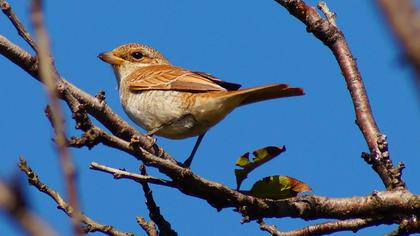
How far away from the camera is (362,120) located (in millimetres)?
4523

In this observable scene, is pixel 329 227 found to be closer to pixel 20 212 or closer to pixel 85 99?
pixel 85 99

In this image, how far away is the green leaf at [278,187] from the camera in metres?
3.89

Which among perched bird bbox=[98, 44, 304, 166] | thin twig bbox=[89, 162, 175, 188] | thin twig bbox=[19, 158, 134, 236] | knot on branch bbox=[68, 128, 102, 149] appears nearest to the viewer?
knot on branch bbox=[68, 128, 102, 149]

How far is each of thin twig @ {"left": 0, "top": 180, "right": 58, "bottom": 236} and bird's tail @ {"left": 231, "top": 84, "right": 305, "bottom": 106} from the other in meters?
4.12

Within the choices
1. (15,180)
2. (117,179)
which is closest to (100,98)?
(117,179)

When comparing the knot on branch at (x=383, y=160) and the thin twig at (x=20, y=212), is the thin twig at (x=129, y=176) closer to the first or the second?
the knot on branch at (x=383, y=160)

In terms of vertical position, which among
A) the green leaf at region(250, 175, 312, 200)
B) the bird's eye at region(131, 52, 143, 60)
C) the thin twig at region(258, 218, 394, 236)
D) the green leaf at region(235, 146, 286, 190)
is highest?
the bird's eye at region(131, 52, 143, 60)

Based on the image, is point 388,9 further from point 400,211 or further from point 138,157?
point 400,211

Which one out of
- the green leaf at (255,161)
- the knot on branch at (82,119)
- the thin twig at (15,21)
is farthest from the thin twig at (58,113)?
the green leaf at (255,161)

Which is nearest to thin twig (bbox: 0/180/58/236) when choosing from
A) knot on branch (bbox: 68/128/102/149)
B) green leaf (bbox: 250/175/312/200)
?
knot on branch (bbox: 68/128/102/149)

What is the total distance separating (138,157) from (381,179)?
185 cm

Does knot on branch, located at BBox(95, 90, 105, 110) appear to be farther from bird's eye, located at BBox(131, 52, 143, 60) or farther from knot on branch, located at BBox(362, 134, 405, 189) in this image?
bird's eye, located at BBox(131, 52, 143, 60)

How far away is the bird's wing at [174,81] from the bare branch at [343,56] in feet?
4.07

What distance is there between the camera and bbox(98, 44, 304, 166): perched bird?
18.6ft
